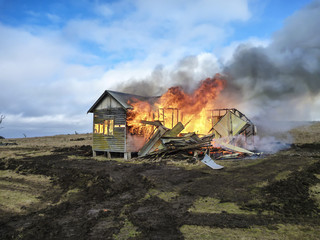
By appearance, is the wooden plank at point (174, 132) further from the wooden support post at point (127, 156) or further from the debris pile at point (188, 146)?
the wooden support post at point (127, 156)

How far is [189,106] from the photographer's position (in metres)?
23.1

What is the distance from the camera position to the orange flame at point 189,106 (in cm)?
2192

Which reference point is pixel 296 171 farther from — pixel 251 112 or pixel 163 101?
pixel 251 112

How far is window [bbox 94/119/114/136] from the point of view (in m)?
20.8

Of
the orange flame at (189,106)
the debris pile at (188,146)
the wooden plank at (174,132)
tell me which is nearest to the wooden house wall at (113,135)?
the debris pile at (188,146)

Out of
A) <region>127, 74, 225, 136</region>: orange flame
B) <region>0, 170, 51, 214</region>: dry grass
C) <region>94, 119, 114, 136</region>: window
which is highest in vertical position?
<region>127, 74, 225, 136</region>: orange flame

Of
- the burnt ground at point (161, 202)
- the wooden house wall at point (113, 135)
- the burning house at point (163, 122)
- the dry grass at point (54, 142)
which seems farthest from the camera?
the dry grass at point (54, 142)

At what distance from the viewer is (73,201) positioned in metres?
9.03

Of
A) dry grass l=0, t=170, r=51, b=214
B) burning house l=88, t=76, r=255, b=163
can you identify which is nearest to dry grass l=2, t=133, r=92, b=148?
burning house l=88, t=76, r=255, b=163

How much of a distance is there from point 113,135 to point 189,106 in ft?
27.8

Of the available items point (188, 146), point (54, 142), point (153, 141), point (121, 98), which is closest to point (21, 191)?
point (153, 141)

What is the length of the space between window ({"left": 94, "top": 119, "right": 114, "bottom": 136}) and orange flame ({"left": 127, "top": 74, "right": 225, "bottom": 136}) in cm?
315

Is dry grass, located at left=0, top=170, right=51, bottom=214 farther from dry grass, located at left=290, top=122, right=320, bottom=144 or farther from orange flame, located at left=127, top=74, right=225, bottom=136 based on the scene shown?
dry grass, located at left=290, top=122, right=320, bottom=144

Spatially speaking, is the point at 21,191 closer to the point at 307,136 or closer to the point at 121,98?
the point at 121,98
